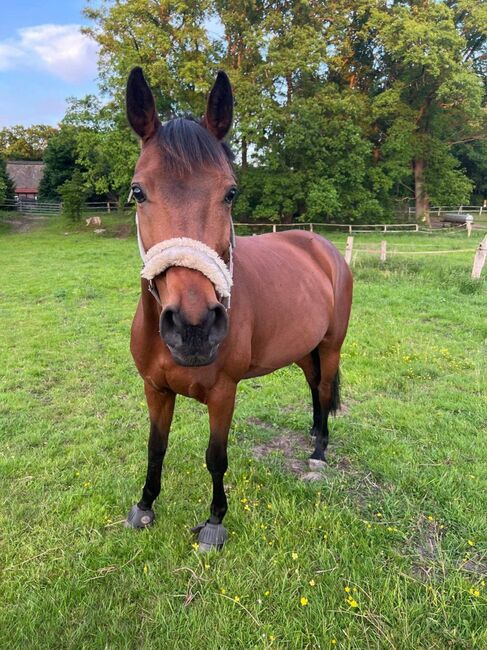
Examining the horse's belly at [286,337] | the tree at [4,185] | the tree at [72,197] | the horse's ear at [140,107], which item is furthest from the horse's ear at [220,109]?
the tree at [4,185]

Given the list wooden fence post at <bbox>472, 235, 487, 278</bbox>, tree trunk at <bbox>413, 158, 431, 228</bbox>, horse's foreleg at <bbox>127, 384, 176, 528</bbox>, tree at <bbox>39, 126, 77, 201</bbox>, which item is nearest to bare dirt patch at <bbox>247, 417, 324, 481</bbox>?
horse's foreleg at <bbox>127, 384, 176, 528</bbox>

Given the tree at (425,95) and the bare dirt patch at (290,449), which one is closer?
the bare dirt patch at (290,449)

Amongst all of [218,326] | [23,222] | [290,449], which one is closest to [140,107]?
[218,326]

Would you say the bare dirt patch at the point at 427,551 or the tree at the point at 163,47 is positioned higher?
the tree at the point at 163,47

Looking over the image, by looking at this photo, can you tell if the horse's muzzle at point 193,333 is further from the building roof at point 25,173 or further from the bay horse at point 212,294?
the building roof at point 25,173

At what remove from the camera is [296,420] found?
161 inches

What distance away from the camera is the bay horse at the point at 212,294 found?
158 centimetres

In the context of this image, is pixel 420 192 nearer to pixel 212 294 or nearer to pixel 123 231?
pixel 123 231

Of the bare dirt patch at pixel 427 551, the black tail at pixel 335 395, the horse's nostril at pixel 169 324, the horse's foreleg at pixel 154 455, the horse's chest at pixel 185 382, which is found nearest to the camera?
the horse's nostril at pixel 169 324

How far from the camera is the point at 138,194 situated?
1740 mm

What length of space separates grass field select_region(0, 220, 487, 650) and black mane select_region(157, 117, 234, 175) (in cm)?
205

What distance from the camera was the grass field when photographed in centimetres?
198

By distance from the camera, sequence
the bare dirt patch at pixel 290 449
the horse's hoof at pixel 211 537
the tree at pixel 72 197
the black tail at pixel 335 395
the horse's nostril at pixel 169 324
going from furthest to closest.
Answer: the tree at pixel 72 197 < the black tail at pixel 335 395 < the bare dirt patch at pixel 290 449 < the horse's hoof at pixel 211 537 < the horse's nostril at pixel 169 324

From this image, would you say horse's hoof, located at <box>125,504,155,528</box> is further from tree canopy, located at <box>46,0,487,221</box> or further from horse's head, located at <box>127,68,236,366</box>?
tree canopy, located at <box>46,0,487,221</box>
